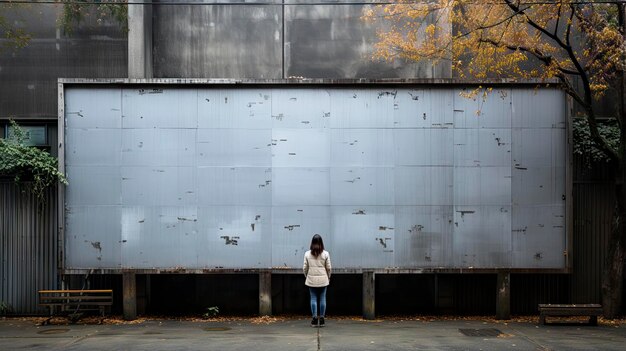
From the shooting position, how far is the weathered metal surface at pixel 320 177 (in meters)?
12.2

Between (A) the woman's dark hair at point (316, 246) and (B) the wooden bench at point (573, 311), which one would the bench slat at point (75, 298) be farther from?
(B) the wooden bench at point (573, 311)

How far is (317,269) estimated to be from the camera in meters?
11.2

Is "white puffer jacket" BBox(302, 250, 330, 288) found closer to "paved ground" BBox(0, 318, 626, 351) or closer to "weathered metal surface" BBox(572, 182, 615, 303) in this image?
"paved ground" BBox(0, 318, 626, 351)

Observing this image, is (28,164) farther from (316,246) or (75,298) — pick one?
(316,246)

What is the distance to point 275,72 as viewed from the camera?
1421cm

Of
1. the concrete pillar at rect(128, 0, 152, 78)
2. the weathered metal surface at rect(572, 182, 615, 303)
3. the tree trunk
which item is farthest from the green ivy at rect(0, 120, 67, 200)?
the tree trunk

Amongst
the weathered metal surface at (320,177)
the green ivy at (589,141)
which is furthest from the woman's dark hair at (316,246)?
the green ivy at (589,141)

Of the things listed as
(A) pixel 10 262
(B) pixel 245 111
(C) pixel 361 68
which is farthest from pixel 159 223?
(C) pixel 361 68

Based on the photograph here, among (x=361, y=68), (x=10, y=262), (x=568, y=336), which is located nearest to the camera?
(x=568, y=336)

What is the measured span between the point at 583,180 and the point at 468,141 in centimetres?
350

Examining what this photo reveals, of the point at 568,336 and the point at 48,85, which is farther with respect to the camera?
the point at 48,85

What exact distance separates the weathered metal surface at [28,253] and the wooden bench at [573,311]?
11139 mm

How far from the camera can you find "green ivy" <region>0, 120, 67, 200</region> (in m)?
12.4

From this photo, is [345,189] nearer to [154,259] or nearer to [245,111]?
[245,111]
